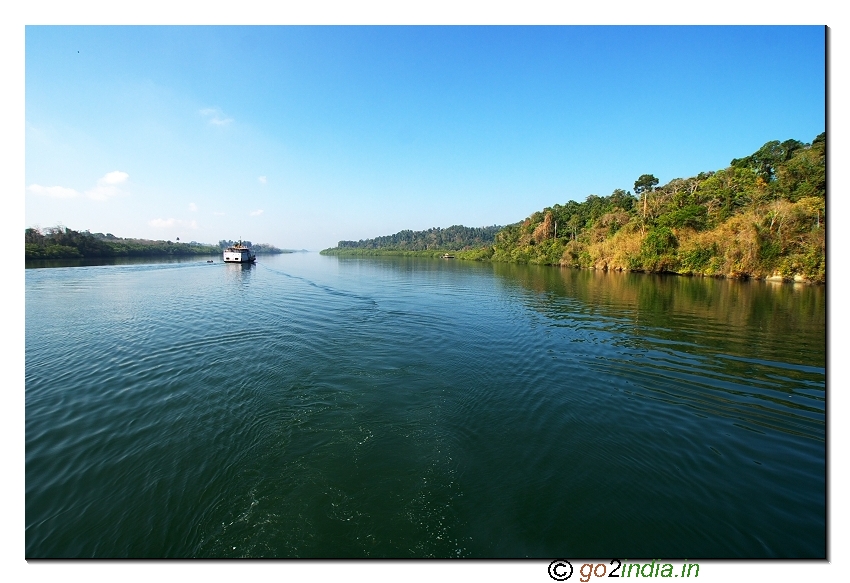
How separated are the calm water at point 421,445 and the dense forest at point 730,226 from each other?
28.2 metres

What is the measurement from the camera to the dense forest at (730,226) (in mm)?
42875

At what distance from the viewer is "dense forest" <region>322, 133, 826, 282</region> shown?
4288 centimetres

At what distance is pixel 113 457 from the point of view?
7.27m

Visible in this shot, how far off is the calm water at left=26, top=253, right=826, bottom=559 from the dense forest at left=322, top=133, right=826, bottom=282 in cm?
2821

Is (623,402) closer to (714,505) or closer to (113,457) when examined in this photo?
(714,505)

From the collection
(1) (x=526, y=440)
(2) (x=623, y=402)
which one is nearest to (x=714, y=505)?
(1) (x=526, y=440)

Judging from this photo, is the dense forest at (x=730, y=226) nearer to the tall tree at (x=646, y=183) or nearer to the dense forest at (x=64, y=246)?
the tall tree at (x=646, y=183)

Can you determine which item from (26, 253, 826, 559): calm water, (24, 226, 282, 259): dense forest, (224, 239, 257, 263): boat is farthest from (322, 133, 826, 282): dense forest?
(24, 226, 282, 259): dense forest

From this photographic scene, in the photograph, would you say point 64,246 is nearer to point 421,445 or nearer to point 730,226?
point 421,445

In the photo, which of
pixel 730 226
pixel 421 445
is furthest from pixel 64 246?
pixel 730 226

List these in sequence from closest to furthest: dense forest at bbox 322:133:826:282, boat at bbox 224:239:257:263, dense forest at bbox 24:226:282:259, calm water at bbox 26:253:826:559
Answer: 1. calm water at bbox 26:253:826:559
2. dense forest at bbox 322:133:826:282
3. dense forest at bbox 24:226:282:259
4. boat at bbox 224:239:257:263

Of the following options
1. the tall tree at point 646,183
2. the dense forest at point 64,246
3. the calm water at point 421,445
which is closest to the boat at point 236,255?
the dense forest at point 64,246

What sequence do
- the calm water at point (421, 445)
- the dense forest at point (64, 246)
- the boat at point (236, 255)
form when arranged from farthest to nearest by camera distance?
the boat at point (236, 255), the dense forest at point (64, 246), the calm water at point (421, 445)

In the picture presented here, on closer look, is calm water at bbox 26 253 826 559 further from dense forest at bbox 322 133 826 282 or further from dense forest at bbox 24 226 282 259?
dense forest at bbox 24 226 282 259
